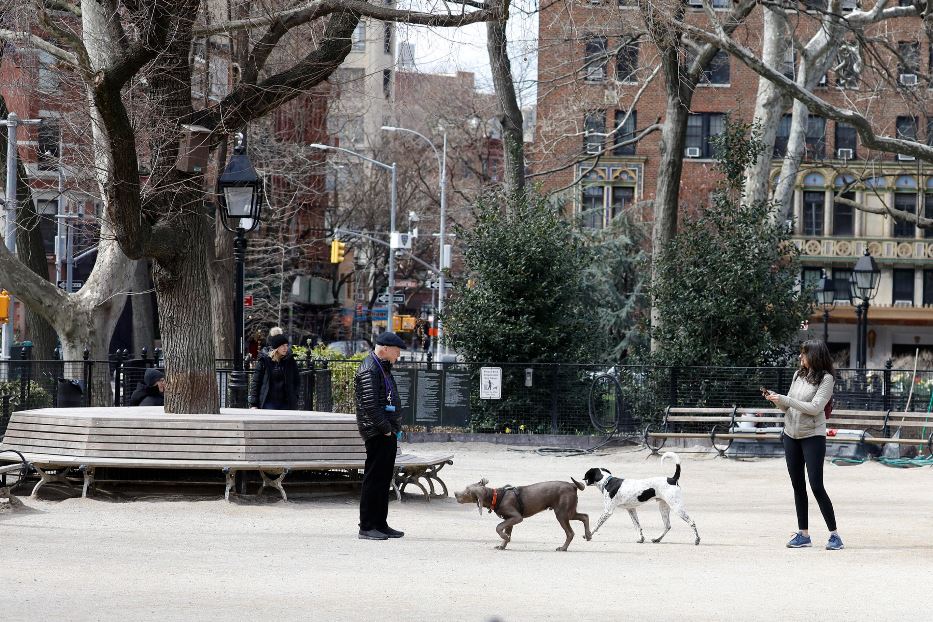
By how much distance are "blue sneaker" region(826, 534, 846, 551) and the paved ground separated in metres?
0.17

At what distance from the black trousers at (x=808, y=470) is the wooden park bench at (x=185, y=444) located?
4.51 m

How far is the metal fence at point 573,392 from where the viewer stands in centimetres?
2377

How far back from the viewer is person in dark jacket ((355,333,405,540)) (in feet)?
36.9

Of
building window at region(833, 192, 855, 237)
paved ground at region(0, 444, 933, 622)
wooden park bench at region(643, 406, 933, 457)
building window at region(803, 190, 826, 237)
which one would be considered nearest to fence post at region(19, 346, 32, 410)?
paved ground at region(0, 444, 933, 622)

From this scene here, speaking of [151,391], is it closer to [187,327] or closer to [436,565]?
[187,327]

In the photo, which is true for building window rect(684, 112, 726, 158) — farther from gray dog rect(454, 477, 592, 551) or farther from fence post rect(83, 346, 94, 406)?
gray dog rect(454, 477, 592, 551)

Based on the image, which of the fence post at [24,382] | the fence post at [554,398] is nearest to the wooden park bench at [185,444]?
the fence post at [24,382]

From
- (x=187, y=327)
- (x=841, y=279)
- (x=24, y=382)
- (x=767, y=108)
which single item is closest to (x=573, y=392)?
(x=767, y=108)

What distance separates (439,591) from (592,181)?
53011 millimetres

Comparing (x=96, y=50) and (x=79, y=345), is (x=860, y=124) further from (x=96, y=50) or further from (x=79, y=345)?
(x=79, y=345)

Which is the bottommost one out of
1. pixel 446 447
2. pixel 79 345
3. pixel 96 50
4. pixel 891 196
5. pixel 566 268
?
pixel 446 447

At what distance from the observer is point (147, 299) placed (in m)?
38.2

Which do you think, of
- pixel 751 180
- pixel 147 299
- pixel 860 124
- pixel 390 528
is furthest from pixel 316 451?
pixel 147 299

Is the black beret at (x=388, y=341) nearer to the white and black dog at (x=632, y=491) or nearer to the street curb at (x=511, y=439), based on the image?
the white and black dog at (x=632, y=491)
